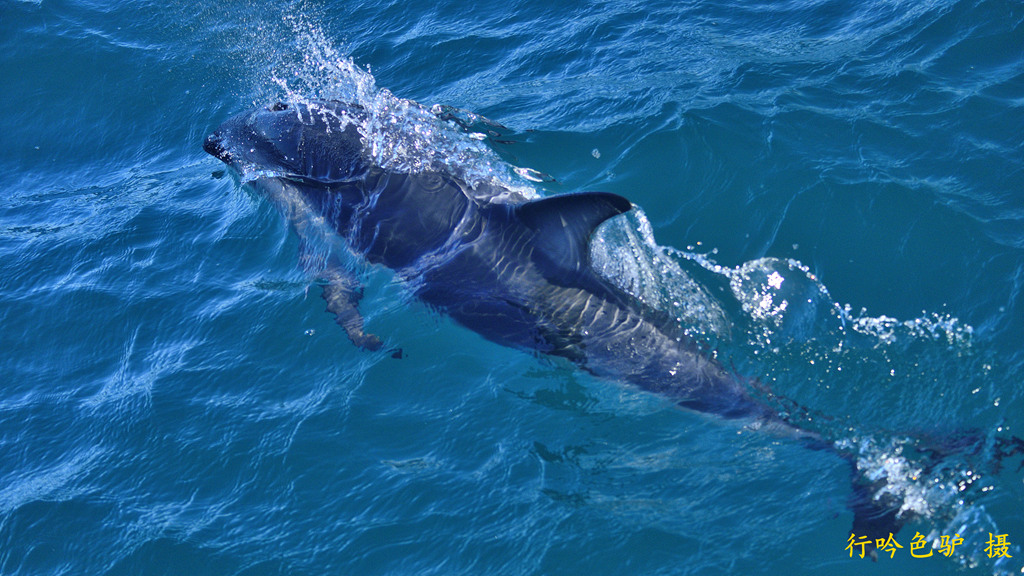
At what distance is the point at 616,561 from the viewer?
6.12m

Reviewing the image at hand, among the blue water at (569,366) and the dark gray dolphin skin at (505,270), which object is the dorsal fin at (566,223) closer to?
the dark gray dolphin skin at (505,270)

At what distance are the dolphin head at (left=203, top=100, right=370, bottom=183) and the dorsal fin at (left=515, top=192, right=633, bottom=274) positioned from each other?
2339mm

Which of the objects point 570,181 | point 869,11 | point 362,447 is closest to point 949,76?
point 869,11

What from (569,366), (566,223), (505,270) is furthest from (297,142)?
(569,366)

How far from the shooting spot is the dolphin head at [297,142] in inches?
350

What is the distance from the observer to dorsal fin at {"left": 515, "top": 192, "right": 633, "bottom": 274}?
696 centimetres

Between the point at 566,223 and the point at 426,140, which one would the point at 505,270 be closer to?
the point at 566,223

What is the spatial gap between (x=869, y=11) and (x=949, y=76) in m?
2.27

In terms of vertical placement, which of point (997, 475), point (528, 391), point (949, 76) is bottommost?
point (528, 391)

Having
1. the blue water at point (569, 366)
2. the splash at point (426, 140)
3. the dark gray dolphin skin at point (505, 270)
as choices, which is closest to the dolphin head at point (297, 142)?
the dark gray dolphin skin at point (505, 270)

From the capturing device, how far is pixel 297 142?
29.8ft

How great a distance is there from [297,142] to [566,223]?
3.62 meters

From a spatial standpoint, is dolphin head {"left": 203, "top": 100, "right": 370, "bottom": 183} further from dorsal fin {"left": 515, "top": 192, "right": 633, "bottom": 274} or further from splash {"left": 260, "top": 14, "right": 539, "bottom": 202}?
dorsal fin {"left": 515, "top": 192, "right": 633, "bottom": 274}

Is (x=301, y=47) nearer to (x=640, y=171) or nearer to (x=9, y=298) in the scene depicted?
(x=9, y=298)
